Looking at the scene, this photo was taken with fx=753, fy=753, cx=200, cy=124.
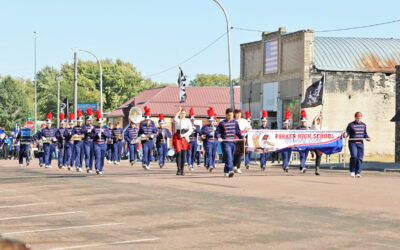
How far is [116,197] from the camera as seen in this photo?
592 inches

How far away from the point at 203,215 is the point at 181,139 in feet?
39.4

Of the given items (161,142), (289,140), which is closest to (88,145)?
(161,142)

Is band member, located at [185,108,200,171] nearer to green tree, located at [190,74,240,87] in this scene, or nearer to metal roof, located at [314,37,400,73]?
metal roof, located at [314,37,400,73]

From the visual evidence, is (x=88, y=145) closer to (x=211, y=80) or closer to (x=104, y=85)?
(x=104, y=85)

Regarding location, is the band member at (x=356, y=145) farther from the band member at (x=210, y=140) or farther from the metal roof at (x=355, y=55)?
the metal roof at (x=355, y=55)

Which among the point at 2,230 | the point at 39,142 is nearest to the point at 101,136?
the point at 39,142

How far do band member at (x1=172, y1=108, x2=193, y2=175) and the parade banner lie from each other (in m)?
3.53

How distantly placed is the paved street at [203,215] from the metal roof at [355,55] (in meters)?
28.8

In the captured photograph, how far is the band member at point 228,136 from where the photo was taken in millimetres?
21844

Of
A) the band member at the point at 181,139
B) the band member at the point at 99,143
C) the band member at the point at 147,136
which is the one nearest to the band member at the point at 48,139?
the band member at the point at 147,136

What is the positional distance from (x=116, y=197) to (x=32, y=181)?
6.54m

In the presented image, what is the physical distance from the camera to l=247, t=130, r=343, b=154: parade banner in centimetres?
2662

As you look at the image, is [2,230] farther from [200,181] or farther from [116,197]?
[200,181]

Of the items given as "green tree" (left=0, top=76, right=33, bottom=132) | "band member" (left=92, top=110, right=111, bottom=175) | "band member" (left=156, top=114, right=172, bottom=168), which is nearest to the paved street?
"band member" (left=92, top=110, right=111, bottom=175)
